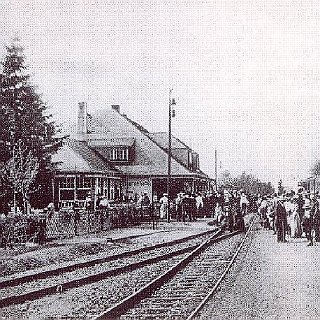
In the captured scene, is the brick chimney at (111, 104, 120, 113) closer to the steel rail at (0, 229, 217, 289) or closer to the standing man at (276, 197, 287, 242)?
the standing man at (276, 197, 287, 242)

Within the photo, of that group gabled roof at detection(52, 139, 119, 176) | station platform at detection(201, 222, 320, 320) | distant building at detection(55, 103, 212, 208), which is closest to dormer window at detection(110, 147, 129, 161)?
distant building at detection(55, 103, 212, 208)

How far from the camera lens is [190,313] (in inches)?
324

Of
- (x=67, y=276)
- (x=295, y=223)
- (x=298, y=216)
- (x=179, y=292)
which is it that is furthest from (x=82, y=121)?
(x=179, y=292)

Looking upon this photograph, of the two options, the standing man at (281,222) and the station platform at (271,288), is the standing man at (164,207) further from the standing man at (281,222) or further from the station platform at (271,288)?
the station platform at (271,288)

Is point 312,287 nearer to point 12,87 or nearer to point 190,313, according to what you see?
point 190,313

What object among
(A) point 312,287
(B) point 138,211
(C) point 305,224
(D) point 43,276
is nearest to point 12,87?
(B) point 138,211

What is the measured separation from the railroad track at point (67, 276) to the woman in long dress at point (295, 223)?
16.7 ft

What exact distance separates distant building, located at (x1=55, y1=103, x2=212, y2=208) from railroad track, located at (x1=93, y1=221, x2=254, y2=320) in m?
28.9

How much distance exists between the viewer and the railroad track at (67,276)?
9727 millimetres

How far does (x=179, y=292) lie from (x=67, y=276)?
288cm

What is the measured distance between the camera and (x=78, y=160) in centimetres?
4150

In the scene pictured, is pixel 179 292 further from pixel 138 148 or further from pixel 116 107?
pixel 116 107

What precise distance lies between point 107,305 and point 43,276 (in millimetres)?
3497

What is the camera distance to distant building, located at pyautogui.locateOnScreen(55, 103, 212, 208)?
152 ft
